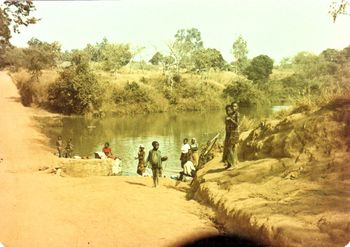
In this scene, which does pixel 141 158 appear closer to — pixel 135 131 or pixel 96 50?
pixel 135 131

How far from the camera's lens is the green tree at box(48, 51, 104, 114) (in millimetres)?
6401

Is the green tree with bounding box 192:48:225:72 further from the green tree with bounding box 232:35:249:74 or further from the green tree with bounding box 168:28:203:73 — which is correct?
the green tree with bounding box 232:35:249:74

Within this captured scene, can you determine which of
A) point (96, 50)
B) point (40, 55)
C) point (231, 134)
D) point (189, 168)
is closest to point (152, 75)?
point (231, 134)

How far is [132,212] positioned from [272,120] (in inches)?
178

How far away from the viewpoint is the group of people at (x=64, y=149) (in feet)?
22.6

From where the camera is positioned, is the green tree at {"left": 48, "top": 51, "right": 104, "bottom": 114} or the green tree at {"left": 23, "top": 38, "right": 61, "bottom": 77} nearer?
the green tree at {"left": 23, "top": 38, "right": 61, "bottom": 77}

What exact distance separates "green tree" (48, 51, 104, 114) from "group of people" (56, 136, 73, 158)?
1.66ft

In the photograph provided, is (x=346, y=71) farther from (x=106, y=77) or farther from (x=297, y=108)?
(x=106, y=77)

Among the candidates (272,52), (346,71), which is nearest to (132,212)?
(272,52)

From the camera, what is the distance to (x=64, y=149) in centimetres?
734

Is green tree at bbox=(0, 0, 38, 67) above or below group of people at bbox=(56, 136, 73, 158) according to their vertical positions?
above

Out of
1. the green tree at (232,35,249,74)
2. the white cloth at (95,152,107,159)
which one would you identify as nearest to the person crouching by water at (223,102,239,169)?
the green tree at (232,35,249,74)

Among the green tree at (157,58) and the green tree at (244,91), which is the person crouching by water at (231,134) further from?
the green tree at (157,58)

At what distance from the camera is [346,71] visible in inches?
265
